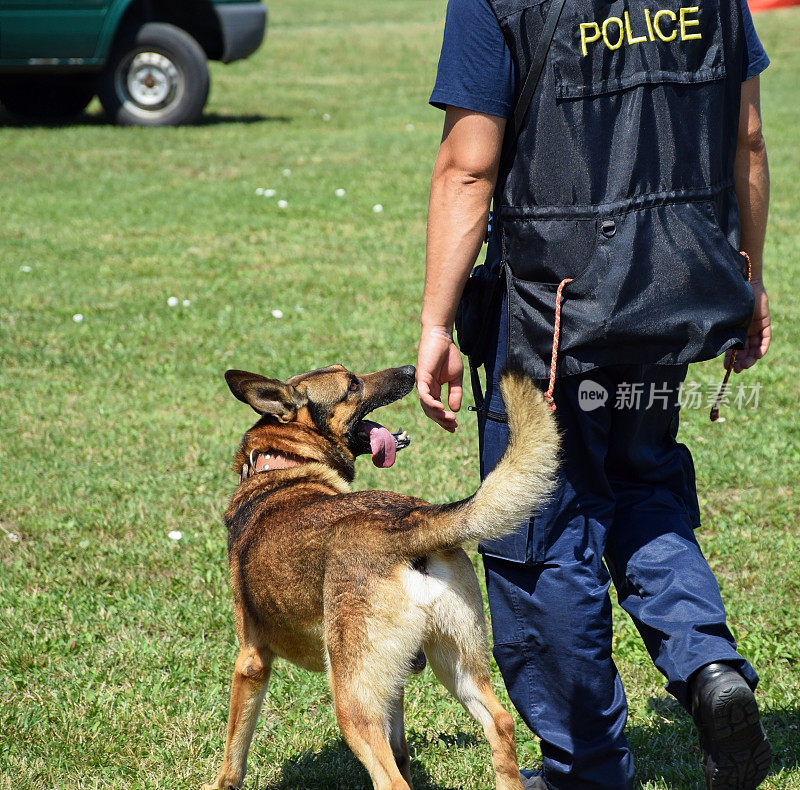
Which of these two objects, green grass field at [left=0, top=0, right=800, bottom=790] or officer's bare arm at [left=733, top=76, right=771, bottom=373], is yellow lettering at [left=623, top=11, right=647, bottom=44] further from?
green grass field at [left=0, top=0, right=800, bottom=790]

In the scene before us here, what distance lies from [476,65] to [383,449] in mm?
1563

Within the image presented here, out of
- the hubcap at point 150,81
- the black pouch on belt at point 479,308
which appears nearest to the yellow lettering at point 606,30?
the black pouch on belt at point 479,308

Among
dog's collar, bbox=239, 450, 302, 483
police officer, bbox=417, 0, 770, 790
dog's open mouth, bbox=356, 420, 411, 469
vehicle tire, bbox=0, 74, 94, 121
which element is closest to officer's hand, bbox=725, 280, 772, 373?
police officer, bbox=417, 0, 770, 790

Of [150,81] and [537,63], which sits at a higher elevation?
[150,81]

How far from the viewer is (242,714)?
3.01m

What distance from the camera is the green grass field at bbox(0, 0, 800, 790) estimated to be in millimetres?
3283

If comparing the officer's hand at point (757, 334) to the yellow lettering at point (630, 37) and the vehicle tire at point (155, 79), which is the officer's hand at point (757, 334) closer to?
the yellow lettering at point (630, 37)

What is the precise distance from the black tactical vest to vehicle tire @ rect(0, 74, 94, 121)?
1341 centimetres

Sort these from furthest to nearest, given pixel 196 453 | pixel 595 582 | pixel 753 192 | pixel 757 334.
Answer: pixel 196 453 → pixel 757 334 → pixel 753 192 → pixel 595 582

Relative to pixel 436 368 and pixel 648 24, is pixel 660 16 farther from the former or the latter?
pixel 436 368

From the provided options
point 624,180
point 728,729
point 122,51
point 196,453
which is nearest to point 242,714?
point 728,729

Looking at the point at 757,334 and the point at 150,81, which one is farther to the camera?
the point at 150,81

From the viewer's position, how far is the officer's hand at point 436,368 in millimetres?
2543

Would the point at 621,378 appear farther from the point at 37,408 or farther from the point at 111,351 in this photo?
the point at 111,351
